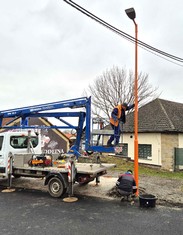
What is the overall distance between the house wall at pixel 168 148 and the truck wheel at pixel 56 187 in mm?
12561

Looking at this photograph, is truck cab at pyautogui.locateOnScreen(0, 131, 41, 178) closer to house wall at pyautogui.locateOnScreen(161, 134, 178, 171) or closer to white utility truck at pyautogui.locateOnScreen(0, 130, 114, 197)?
white utility truck at pyautogui.locateOnScreen(0, 130, 114, 197)

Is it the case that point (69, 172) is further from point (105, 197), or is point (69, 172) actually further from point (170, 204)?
point (170, 204)

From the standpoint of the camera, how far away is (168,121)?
2098 centimetres

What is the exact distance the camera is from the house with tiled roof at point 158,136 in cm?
1962

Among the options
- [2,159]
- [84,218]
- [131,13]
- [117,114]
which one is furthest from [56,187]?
[131,13]

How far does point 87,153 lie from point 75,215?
2.76m

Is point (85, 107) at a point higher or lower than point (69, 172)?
higher

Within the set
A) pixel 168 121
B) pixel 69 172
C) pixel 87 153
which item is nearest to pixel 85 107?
pixel 87 153

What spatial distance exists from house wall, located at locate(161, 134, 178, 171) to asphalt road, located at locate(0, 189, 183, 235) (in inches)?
474

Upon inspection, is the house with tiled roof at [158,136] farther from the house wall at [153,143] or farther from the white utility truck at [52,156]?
the white utility truck at [52,156]

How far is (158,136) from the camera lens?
65.9 feet

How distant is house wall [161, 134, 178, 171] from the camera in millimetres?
19445

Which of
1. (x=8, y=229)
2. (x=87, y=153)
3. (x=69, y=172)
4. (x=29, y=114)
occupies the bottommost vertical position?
(x=8, y=229)

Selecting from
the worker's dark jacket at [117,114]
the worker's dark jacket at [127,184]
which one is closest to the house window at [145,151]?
the worker's dark jacket at [127,184]
